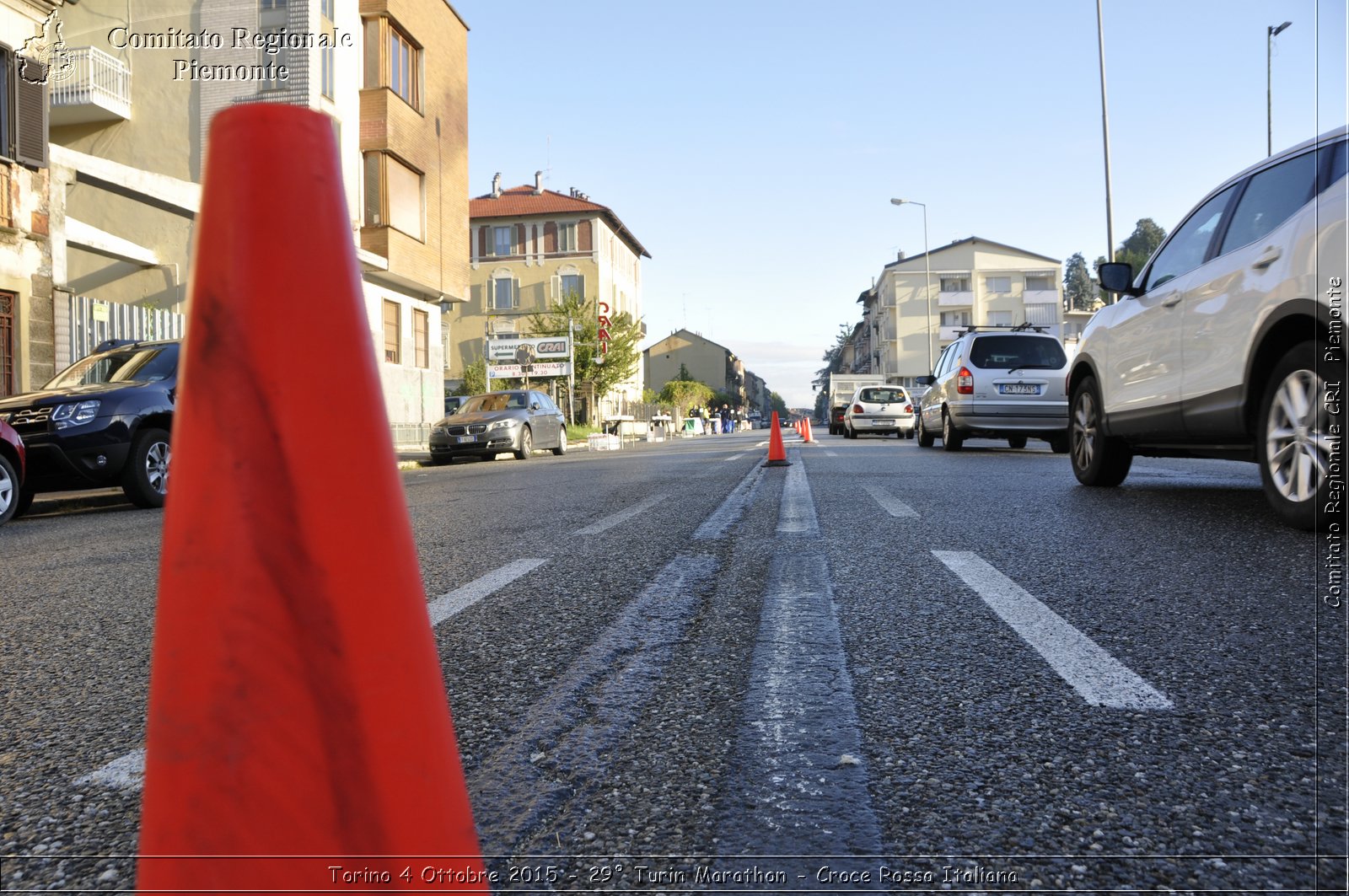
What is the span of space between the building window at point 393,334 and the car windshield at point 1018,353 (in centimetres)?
1761

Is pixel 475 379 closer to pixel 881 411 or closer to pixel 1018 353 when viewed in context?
pixel 881 411

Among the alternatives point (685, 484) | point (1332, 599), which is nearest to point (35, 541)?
point (685, 484)

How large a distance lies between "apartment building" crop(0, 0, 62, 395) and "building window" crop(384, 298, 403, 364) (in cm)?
1168

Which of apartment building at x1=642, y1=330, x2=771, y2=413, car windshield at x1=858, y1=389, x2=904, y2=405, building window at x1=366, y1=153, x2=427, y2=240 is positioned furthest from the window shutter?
apartment building at x1=642, y1=330, x2=771, y2=413

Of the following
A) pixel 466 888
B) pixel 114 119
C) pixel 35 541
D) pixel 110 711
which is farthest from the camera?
pixel 114 119

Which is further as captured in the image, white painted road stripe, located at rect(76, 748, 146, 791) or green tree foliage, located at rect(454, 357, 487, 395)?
green tree foliage, located at rect(454, 357, 487, 395)

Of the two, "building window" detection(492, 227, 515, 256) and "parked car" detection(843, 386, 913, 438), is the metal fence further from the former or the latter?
"building window" detection(492, 227, 515, 256)

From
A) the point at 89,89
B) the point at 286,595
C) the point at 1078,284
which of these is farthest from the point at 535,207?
the point at 1078,284

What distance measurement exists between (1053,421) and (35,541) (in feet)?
38.9

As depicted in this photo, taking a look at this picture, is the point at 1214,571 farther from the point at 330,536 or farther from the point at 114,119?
the point at 114,119

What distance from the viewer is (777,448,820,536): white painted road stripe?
211 inches

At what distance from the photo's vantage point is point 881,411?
27.0 meters

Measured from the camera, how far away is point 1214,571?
3740 mm

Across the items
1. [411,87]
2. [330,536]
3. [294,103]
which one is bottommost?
[330,536]
